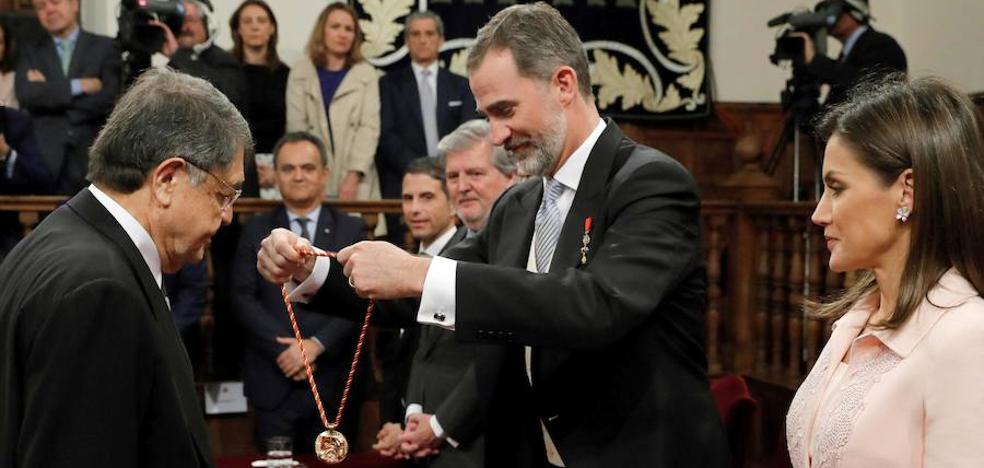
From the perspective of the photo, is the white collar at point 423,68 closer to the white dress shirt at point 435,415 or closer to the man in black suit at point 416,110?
the man in black suit at point 416,110

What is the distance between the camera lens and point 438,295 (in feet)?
7.97

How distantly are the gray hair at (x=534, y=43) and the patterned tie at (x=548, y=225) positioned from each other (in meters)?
0.22

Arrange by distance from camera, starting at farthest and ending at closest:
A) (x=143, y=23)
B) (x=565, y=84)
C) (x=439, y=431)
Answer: (x=143, y=23) < (x=439, y=431) < (x=565, y=84)

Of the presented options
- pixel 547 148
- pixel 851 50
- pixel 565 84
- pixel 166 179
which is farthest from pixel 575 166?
pixel 851 50

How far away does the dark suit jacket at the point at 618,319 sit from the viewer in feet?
8.00

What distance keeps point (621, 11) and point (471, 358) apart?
530 centimetres

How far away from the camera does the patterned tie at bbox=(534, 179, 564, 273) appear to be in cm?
279

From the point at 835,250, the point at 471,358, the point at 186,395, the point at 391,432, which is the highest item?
the point at 835,250

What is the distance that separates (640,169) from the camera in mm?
2633

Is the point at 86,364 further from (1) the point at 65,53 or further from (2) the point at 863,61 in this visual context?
(2) the point at 863,61

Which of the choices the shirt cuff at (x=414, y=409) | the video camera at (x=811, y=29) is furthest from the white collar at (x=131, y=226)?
the video camera at (x=811, y=29)

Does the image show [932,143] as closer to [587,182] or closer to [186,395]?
[587,182]

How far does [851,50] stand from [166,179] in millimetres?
5381

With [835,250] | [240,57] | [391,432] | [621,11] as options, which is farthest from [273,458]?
[621,11]
